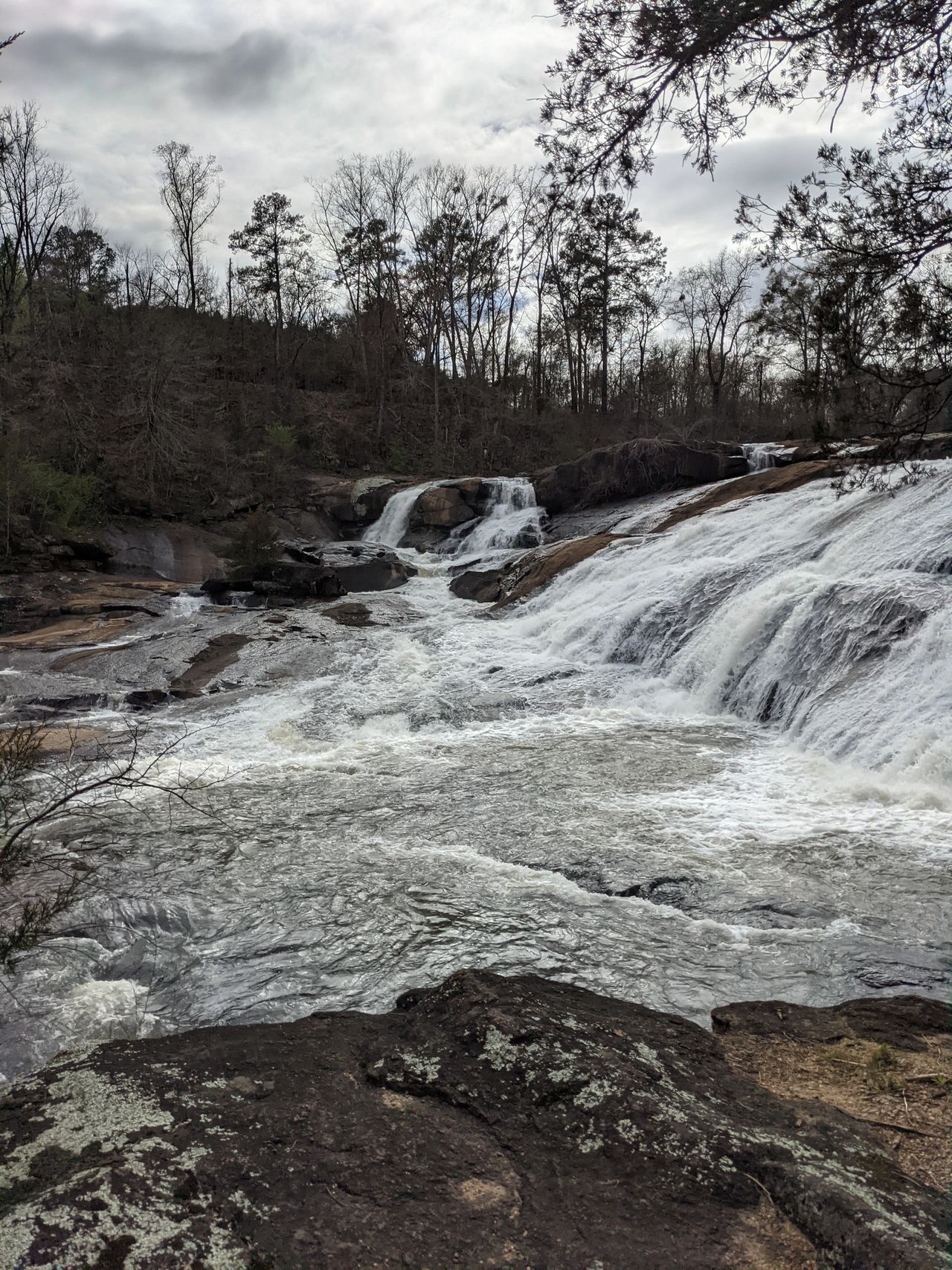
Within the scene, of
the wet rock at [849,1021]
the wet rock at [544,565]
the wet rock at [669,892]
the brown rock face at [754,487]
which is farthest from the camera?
the wet rock at [544,565]

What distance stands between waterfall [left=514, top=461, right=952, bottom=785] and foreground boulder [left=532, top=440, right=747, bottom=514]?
6786 millimetres

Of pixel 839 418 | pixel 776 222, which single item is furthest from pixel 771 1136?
pixel 776 222

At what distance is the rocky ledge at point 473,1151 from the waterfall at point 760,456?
18.8 m

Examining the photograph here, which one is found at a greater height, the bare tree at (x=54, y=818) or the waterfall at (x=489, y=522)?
the waterfall at (x=489, y=522)

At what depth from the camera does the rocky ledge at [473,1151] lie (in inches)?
71.9

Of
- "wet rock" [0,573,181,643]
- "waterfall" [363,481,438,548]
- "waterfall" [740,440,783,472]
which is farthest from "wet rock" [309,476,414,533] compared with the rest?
"waterfall" [740,440,783,472]

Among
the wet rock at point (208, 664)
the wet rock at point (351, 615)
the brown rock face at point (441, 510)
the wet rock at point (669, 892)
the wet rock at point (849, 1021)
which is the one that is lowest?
the wet rock at point (669, 892)

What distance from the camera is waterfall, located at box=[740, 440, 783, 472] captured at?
20109mm

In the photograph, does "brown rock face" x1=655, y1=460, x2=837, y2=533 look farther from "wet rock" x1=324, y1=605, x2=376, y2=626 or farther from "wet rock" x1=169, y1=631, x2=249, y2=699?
"wet rock" x1=169, y1=631, x2=249, y2=699

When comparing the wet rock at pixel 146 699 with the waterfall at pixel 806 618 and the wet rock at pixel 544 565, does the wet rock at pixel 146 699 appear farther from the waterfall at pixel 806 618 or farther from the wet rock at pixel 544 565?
the wet rock at pixel 544 565

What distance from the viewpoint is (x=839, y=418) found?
16.0ft

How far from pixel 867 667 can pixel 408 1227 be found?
7290 mm

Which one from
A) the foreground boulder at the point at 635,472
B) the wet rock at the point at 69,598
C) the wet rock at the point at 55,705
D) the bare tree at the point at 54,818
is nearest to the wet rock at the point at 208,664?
the wet rock at the point at 55,705

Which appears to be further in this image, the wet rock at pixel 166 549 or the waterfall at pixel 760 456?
the waterfall at pixel 760 456
